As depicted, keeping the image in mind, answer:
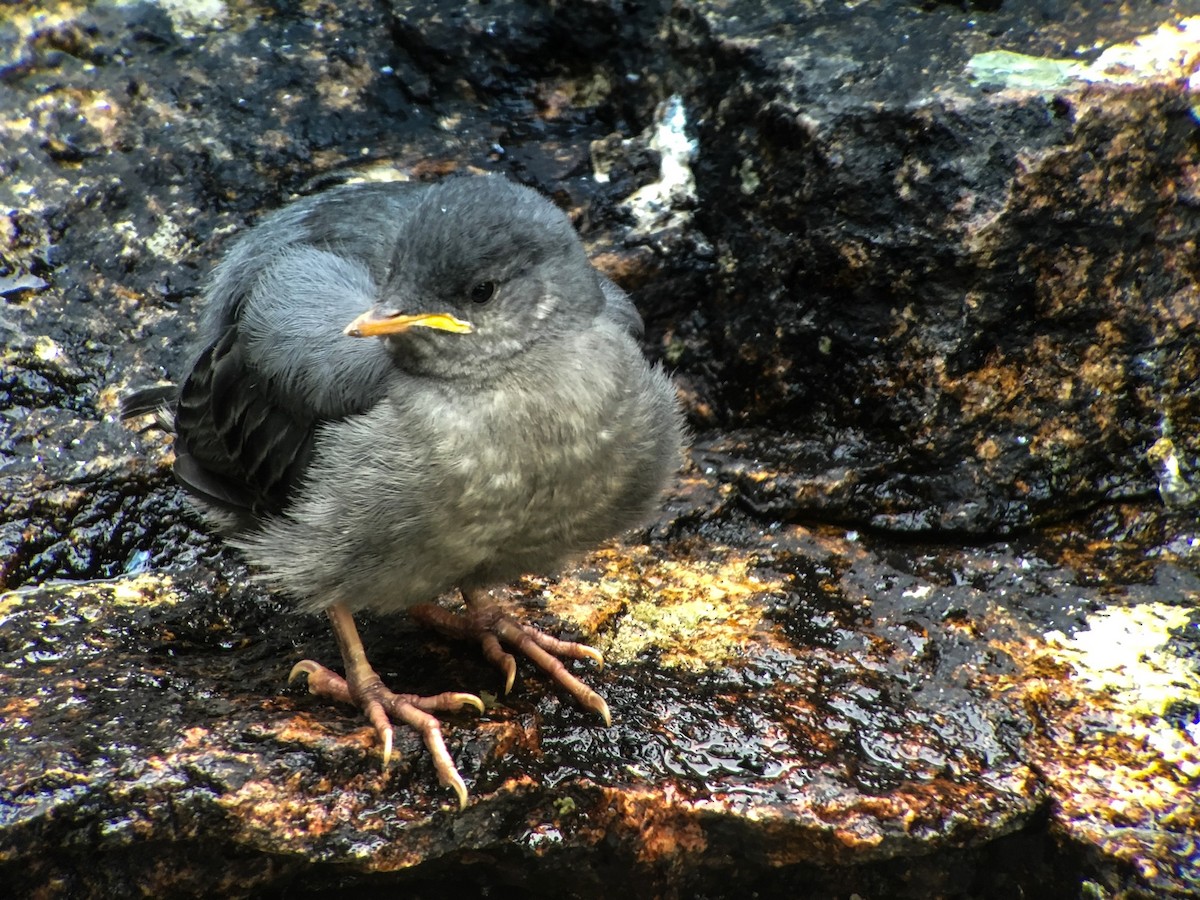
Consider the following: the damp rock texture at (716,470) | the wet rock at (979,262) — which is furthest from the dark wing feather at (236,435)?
the wet rock at (979,262)

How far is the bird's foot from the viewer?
3449mm

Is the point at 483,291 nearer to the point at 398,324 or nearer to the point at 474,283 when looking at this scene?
the point at 474,283

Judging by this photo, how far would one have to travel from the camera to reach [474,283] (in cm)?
358

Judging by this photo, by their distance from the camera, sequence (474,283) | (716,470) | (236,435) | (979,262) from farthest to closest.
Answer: (716,470)
(979,262)
(236,435)
(474,283)

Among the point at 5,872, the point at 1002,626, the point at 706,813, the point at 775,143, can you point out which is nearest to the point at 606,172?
the point at 775,143

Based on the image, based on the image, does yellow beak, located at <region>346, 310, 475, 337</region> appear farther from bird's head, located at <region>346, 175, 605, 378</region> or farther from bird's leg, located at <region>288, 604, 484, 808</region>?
bird's leg, located at <region>288, 604, 484, 808</region>

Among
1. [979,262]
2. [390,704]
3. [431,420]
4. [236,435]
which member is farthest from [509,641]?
[979,262]

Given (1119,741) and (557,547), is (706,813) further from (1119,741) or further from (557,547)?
(1119,741)

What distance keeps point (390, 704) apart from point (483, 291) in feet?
4.26

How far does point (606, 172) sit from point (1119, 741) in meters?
3.23

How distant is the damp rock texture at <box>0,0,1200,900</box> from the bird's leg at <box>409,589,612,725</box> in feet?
0.26

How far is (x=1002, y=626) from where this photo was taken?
4.07m

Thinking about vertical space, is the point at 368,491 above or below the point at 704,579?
above

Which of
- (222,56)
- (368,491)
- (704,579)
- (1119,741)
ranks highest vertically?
(222,56)
